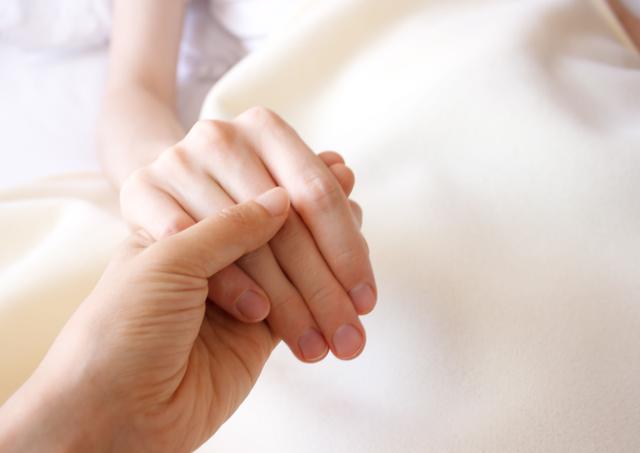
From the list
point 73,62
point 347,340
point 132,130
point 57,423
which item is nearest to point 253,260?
point 347,340

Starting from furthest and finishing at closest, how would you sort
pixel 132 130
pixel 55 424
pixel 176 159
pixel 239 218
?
pixel 132 130 → pixel 176 159 → pixel 239 218 → pixel 55 424

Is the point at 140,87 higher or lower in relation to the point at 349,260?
higher

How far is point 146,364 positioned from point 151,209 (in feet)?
0.65

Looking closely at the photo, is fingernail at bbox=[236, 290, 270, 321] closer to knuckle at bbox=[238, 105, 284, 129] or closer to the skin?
the skin

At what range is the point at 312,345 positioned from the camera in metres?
0.67

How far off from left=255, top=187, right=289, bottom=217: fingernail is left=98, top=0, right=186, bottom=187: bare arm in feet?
1.25

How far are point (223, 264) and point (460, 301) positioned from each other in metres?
0.28

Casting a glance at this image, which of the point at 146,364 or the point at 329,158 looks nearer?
the point at 146,364

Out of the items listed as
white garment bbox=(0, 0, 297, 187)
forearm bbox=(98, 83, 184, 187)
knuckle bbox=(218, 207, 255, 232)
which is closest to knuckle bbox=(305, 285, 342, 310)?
knuckle bbox=(218, 207, 255, 232)

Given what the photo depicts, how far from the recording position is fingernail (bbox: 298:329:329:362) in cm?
67

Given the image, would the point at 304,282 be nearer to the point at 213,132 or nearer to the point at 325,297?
the point at 325,297

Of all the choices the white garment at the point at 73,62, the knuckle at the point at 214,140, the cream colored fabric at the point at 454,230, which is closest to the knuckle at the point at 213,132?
the knuckle at the point at 214,140

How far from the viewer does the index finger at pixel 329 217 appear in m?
0.67

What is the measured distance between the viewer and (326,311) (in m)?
0.67
